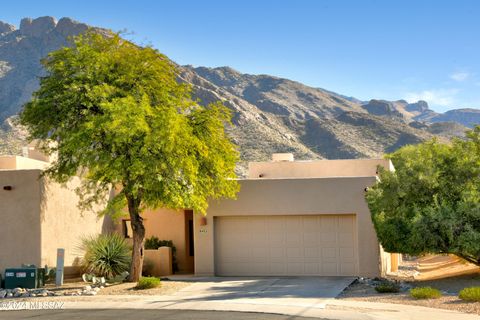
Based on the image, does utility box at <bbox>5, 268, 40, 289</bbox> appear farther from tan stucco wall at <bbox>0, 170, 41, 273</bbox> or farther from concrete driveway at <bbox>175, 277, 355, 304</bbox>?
concrete driveway at <bbox>175, 277, 355, 304</bbox>

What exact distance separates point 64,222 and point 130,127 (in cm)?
636

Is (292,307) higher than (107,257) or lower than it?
lower

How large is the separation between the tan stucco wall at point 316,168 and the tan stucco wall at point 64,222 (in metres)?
11.1

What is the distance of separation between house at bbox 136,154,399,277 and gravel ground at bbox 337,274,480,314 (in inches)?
95.1

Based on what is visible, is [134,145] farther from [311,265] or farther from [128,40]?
[311,265]

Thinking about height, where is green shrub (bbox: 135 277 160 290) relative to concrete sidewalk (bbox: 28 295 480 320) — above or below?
above

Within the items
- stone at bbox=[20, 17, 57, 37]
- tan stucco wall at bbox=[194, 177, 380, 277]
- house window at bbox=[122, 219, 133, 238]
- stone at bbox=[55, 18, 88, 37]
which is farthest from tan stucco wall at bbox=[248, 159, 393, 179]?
stone at bbox=[20, 17, 57, 37]

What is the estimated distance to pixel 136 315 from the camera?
1596cm

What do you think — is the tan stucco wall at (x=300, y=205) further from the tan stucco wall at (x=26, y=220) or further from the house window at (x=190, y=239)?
the tan stucco wall at (x=26, y=220)

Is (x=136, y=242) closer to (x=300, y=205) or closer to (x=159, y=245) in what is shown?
(x=159, y=245)

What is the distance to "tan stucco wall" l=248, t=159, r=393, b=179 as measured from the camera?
34.8 metres

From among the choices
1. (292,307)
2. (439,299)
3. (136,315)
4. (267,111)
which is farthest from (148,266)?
(267,111)

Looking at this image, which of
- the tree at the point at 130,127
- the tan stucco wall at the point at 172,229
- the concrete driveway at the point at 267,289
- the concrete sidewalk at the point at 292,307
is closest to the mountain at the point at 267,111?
the tan stucco wall at the point at 172,229

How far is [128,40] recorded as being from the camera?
76.5ft
